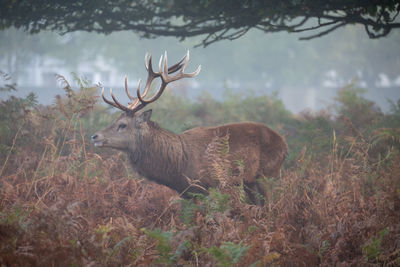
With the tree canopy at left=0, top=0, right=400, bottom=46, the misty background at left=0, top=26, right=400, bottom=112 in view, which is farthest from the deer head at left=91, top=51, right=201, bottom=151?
the misty background at left=0, top=26, right=400, bottom=112

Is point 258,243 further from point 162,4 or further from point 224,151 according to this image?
point 162,4

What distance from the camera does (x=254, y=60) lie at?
43.7 meters

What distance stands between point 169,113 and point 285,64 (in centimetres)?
3473

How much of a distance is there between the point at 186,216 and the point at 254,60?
4029cm

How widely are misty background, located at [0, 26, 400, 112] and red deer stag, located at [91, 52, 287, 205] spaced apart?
102ft

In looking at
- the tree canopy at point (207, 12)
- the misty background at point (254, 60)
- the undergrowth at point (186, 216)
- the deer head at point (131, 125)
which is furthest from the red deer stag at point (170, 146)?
the misty background at point (254, 60)

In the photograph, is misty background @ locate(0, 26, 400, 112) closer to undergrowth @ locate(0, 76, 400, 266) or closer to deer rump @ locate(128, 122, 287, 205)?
deer rump @ locate(128, 122, 287, 205)

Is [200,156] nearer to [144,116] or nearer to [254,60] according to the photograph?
[144,116]

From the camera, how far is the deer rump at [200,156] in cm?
600

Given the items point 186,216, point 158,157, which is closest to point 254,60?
point 158,157

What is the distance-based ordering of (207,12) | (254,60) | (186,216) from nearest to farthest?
(186,216)
(207,12)
(254,60)

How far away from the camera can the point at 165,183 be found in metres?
6.01

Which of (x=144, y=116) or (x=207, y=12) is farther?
(x=207, y=12)

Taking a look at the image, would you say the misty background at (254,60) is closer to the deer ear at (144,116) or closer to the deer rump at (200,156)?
the deer rump at (200,156)
